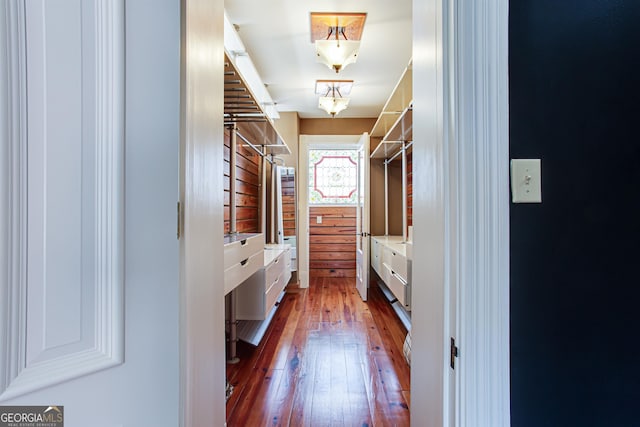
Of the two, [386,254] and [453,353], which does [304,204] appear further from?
[453,353]

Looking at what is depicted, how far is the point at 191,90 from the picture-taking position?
0.89 metres

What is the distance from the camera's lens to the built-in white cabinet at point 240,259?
1.70 m

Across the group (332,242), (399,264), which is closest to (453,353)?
(399,264)

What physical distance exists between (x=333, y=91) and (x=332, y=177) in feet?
7.72

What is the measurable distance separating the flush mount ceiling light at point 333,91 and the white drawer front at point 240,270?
2.06 m

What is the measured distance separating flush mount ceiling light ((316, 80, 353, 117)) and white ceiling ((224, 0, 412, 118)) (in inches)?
3.1

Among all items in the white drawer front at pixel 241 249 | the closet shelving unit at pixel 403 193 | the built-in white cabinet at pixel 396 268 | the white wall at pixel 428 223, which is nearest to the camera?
the white wall at pixel 428 223

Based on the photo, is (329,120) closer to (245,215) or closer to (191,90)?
(245,215)

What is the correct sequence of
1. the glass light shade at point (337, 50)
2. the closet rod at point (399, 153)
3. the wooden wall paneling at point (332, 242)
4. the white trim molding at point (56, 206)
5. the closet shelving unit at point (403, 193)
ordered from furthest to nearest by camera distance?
the wooden wall paneling at point (332, 242) < the closet rod at point (399, 153) < the glass light shade at point (337, 50) < the closet shelving unit at point (403, 193) < the white trim molding at point (56, 206)

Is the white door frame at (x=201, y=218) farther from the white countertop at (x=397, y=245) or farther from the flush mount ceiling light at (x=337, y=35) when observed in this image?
the white countertop at (x=397, y=245)

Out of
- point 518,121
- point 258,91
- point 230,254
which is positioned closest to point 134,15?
point 518,121

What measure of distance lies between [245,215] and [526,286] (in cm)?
288

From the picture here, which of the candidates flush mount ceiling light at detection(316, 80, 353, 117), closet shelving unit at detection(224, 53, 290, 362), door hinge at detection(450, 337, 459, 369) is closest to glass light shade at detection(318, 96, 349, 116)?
flush mount ceiling light at detection(316, 80, 353, 117)

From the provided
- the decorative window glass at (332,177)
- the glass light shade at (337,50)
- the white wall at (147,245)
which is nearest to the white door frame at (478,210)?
the white wall at (147,245)
